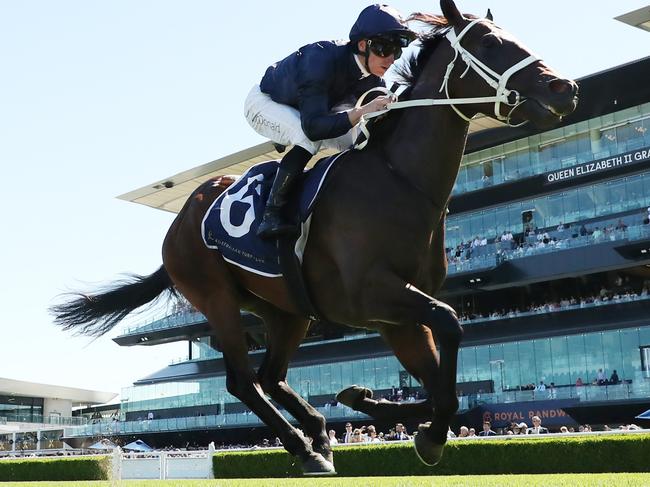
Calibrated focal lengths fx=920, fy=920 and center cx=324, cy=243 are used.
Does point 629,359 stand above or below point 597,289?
below

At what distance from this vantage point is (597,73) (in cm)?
3300

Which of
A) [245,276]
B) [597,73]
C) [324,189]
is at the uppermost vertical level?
[597,73]

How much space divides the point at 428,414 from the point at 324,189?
4.52 ft

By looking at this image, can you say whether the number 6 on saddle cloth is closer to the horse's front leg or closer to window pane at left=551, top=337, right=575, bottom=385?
the horse's front leg

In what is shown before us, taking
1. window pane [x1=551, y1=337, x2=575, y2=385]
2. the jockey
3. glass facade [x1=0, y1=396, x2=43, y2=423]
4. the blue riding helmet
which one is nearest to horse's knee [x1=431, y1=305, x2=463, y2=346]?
the jockey

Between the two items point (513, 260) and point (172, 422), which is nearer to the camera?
point (513, 260)

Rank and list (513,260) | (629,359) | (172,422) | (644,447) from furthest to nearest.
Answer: (172,422) < (513,260) < (629,359) < (644,447)

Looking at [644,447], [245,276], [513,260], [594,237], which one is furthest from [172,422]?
[245,276]

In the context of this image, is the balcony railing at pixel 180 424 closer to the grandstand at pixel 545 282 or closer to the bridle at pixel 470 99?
the grandstand at pixel 545 282

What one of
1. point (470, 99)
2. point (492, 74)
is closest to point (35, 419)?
point (470, 99)

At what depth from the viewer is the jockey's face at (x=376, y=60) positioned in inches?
205

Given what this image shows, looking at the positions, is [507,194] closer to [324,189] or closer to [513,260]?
[513,260]

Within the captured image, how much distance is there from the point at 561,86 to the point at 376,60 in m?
1.11

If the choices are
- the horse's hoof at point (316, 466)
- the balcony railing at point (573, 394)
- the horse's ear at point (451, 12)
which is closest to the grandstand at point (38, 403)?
the balcony railing at point (573, 394)
